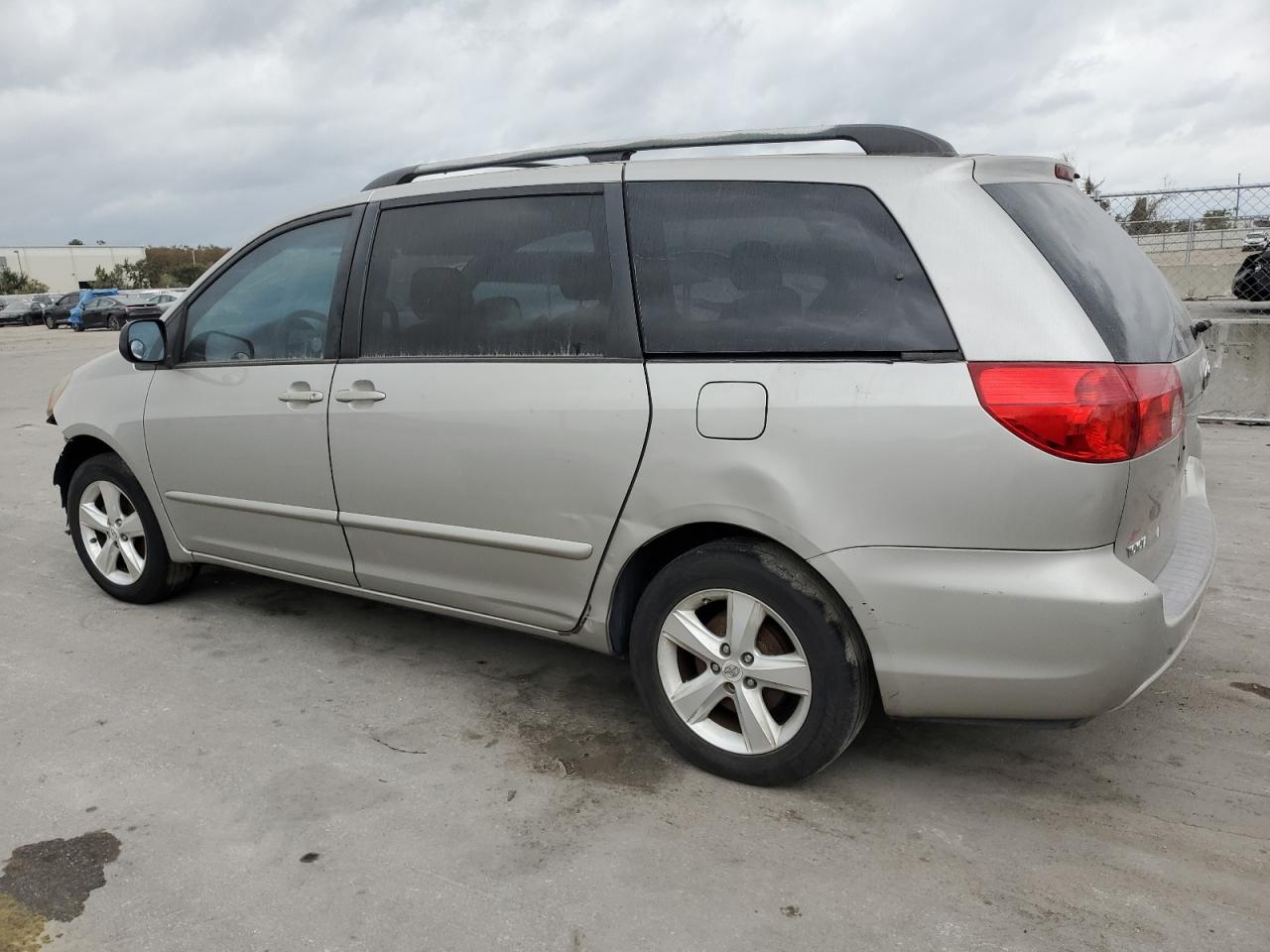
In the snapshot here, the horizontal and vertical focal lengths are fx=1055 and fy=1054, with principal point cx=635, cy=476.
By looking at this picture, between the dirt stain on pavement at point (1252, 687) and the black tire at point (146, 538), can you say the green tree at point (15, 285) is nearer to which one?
the black tire at point (146, 538)

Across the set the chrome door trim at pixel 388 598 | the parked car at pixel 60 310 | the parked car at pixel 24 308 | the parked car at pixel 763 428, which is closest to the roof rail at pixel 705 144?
the parked car at pixel 763 428

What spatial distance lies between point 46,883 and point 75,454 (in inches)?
109

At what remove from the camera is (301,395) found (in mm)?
3803

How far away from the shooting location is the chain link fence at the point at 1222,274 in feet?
27.2

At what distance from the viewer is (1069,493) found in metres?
2.49

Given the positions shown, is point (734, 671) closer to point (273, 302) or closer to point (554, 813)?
point (554, 813)

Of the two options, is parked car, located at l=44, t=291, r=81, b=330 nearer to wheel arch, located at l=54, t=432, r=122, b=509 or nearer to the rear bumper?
wheel arch, located at l=54, t=432, r=122, b=509

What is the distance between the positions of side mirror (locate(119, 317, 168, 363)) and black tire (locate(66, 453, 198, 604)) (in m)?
0.56

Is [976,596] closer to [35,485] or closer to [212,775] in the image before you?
[212,775]

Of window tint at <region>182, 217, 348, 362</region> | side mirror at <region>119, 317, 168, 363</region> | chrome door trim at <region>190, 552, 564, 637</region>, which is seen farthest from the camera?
side mirror at <region>119, 317, 168, 363</region>

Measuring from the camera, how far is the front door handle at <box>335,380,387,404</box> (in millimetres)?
3592

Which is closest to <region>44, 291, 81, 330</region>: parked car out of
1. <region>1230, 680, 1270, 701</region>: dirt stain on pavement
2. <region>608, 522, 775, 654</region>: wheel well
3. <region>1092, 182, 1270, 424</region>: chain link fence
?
<region>1092, 182, 1270, 424</region>: chain link fence

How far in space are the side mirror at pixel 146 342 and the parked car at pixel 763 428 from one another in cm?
60

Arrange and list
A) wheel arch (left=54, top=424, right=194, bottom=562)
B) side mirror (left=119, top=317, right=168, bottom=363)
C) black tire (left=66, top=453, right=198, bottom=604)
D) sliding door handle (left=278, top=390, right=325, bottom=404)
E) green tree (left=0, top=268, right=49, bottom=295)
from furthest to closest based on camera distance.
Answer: green tree (left=0, top=268, right=49, bottom=295), black tire (left=66, top=453, right=198, bottom=604), wheel arch (left=54, top=424, right=194, bottom=562), side mirror (left=119, top=317, right=168, bottom=363), sliding door handle (left=278, top=390, right=325, bottom=404)
